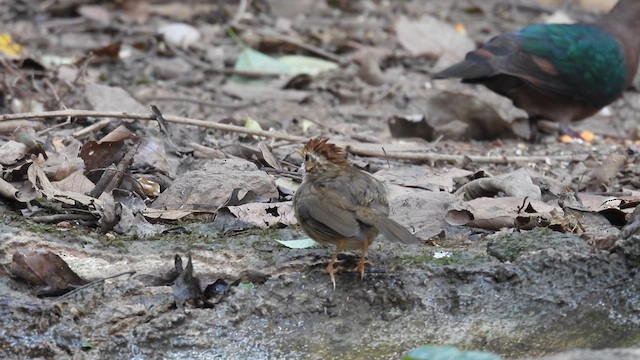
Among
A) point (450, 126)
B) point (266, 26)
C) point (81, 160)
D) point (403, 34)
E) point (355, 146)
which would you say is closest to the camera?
point (81, 160)

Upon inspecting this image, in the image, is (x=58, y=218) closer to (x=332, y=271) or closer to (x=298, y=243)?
(x=298, y=243)

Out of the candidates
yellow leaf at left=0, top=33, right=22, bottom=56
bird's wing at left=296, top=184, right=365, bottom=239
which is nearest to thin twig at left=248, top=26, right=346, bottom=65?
yellow leaf at left=0, top=33, right=22, bottom=56

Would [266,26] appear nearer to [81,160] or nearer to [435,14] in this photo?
[435,14]

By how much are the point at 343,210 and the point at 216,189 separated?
42.7 inches

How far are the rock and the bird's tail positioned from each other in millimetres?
977

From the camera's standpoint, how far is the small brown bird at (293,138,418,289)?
3627mm

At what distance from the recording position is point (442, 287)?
12.5 feet

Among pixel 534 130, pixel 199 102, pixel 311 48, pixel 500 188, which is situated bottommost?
pixel 311 48

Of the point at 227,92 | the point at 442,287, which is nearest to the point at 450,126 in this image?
the point at 227,92

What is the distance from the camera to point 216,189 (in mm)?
4672

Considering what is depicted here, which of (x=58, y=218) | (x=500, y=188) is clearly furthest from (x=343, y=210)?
(x=500, y=188)

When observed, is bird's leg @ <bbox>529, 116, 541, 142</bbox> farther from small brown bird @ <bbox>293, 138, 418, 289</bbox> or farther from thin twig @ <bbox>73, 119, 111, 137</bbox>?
small brown bird @ <bbox>293, 138, 418, 289</bbox>

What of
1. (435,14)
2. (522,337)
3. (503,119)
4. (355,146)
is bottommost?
(435,14)

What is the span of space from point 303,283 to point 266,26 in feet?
21.8
